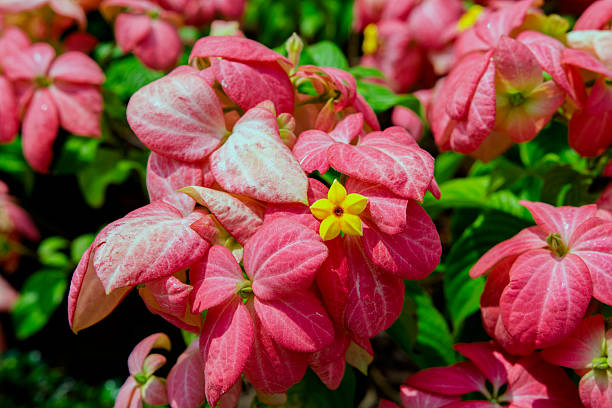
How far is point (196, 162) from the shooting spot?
54 centimetres

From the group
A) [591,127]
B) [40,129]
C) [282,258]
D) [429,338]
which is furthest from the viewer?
[40,129]

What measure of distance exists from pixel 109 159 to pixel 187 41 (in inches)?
17.0

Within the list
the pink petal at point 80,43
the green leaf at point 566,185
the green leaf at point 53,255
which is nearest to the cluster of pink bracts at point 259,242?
the green leaf at point 566,185

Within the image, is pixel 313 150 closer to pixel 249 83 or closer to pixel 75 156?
pixel 249 83

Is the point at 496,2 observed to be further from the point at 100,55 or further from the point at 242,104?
the point at 100,55

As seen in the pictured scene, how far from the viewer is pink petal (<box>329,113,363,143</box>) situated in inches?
21.4

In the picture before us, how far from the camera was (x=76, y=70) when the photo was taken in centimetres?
89

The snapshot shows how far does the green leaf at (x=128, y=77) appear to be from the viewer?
41.5 inches

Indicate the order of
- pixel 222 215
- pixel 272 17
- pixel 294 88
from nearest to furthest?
1. pixel 222 215
2. pixel 294 88
3. pixel 272 17

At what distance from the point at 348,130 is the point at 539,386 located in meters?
0.35

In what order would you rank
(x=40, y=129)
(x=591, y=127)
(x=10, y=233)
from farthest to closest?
(x=10, y=233) < (x=40, y=129) < (x=591, y=127)

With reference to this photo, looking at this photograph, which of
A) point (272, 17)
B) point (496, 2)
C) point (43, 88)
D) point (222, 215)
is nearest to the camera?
point (222, 215)

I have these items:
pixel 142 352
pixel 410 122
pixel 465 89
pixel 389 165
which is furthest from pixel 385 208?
pixel 410 122

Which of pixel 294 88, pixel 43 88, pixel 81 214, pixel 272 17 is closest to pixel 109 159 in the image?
pixel 43 88
